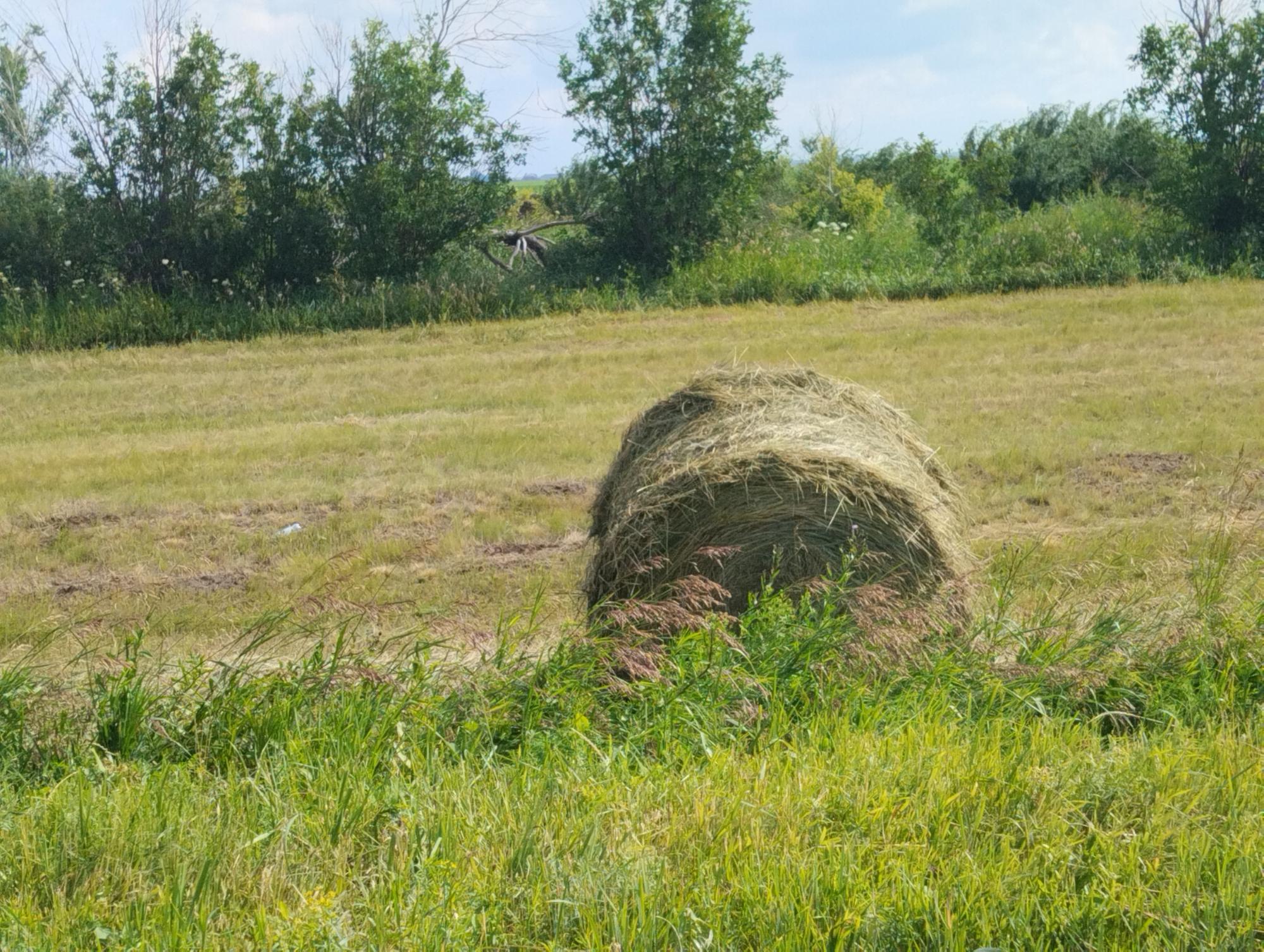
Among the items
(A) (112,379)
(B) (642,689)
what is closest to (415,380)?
(A) (112,379)

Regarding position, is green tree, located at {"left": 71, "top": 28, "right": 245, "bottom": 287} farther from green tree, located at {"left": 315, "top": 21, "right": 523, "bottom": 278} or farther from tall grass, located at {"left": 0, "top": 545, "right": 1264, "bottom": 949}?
tall grass, located at {"left": 0, "top": 545, "right": 1264, "bottom": 949}

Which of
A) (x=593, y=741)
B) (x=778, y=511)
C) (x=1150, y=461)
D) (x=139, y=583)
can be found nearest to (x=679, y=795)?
(x=593, y=741)

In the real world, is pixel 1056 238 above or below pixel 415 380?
above

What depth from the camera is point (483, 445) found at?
39.3ft

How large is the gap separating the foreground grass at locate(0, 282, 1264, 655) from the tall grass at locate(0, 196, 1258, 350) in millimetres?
983

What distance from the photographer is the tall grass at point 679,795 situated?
10.8ft

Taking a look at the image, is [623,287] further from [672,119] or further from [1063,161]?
[1063,161]

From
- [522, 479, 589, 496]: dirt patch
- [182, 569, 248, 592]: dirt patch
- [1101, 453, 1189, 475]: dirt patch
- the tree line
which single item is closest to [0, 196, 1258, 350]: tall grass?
the tree line

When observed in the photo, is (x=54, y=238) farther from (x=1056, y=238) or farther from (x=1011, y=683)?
(x=1011, y=683)

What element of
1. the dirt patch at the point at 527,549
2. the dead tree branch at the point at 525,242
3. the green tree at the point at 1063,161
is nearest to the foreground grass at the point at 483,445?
the dirt patch at the point at 527,549

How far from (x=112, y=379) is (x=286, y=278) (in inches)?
232

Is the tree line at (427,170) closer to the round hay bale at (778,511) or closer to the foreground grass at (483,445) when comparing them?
the foreground grass at (483,445)

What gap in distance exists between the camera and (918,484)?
6.39 m

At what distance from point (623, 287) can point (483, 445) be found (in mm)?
10556
